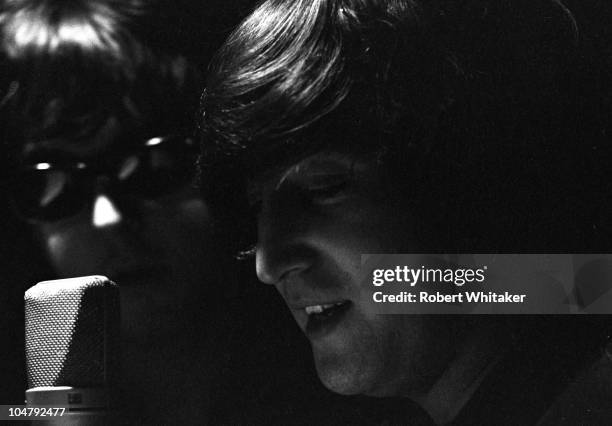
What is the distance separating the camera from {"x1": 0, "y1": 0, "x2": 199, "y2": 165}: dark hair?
7.90 feet

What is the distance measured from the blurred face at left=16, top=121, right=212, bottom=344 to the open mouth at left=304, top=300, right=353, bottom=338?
33cm

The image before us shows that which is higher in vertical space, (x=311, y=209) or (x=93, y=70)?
(x=93, y=70)

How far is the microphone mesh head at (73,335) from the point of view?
6.27 ft

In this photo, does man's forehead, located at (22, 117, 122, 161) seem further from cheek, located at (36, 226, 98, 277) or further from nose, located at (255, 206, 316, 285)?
nose, located at (255, 206, 316, 285)

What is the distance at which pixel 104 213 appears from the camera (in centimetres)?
242

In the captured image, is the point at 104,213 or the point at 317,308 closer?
the point at 317,308

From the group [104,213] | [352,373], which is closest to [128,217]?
[104,213]

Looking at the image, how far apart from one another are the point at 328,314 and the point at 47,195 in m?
0.77

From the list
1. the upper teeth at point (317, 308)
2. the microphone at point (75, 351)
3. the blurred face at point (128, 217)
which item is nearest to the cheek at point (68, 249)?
the blurred face at point (128, 217)

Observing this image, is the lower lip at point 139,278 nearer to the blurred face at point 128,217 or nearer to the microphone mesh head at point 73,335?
the blurred face at point 128,217

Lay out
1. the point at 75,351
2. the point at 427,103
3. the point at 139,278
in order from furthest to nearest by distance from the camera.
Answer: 1. the point at 139,278
2. the point at 427,103
3. the point at 75,351

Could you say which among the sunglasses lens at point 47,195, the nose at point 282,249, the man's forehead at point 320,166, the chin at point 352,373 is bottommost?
the chin at point 352,373

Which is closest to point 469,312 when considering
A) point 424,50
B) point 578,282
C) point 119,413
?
point 578,282

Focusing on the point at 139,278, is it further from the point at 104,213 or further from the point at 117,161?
the point at 117,161
